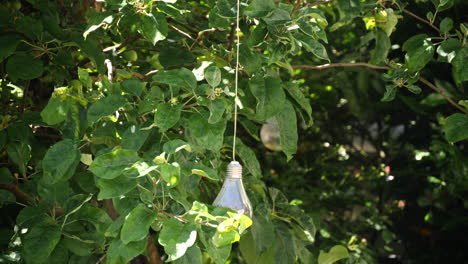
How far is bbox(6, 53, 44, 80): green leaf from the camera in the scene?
1447 millimetres

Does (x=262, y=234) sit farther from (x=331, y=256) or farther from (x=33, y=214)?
(x=33, y=214)

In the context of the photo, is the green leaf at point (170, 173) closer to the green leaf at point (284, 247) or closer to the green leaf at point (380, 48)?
the green leaf at point (284, 247)

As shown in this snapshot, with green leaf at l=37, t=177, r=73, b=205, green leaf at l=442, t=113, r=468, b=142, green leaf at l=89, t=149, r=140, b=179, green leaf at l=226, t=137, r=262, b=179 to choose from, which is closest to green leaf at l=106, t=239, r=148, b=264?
green leaf at l=89, t=149, r=140, b=179

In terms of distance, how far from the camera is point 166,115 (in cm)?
111

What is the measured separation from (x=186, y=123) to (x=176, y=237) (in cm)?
38

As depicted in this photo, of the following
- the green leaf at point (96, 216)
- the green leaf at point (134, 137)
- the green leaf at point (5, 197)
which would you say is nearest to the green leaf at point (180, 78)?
the green leaf at point (134, 137)

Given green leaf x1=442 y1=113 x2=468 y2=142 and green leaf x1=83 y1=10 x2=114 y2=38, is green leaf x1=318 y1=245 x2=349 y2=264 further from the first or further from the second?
green leaf x1=83 y1=10 x2=114 y2=38

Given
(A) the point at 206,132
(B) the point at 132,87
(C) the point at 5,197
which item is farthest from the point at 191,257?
(C) the point at 5,197

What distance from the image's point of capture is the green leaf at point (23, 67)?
1.45 meters

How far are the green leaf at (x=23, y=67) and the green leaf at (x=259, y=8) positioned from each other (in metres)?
0.57

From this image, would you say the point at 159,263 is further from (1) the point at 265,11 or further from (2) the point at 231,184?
(1) the point at 265,11

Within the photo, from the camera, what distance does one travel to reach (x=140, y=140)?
1157 mm

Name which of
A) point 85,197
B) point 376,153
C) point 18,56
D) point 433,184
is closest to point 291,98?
point 85,197

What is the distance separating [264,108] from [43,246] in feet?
1.64
